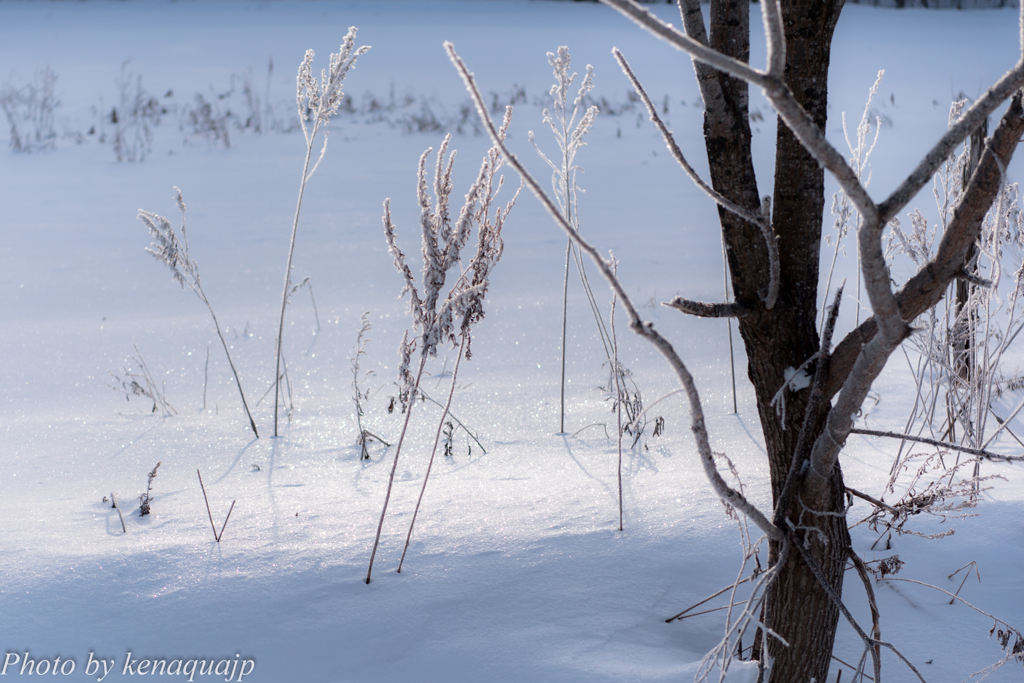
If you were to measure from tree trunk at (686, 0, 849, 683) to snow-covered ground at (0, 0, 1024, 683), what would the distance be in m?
0.20

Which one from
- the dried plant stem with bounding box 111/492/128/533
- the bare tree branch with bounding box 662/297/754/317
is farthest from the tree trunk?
the dried plant stem with bounding box 111/492/128/533

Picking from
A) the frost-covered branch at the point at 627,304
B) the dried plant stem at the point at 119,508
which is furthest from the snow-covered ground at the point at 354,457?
the frost-covered branch at the point at 627,304

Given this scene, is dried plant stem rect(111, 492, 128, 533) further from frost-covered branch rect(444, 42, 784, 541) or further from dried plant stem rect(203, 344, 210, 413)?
frost-covered branch rect(444, 42, 784, 541)

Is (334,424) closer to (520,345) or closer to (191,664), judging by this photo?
(520,345)

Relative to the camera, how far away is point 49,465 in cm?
217

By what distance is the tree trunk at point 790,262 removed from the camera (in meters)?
1.04

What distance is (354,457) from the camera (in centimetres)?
226

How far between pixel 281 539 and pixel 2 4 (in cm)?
1677

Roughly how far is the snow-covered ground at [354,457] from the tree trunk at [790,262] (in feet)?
0.65

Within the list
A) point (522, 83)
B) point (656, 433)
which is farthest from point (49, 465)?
point (522, 83)

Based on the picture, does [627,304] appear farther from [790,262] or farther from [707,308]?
[790,262]

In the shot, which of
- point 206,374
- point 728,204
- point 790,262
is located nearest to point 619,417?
point 790,262

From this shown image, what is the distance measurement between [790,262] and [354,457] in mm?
1536

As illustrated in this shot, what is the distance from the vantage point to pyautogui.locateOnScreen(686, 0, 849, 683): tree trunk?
3.41 ft
